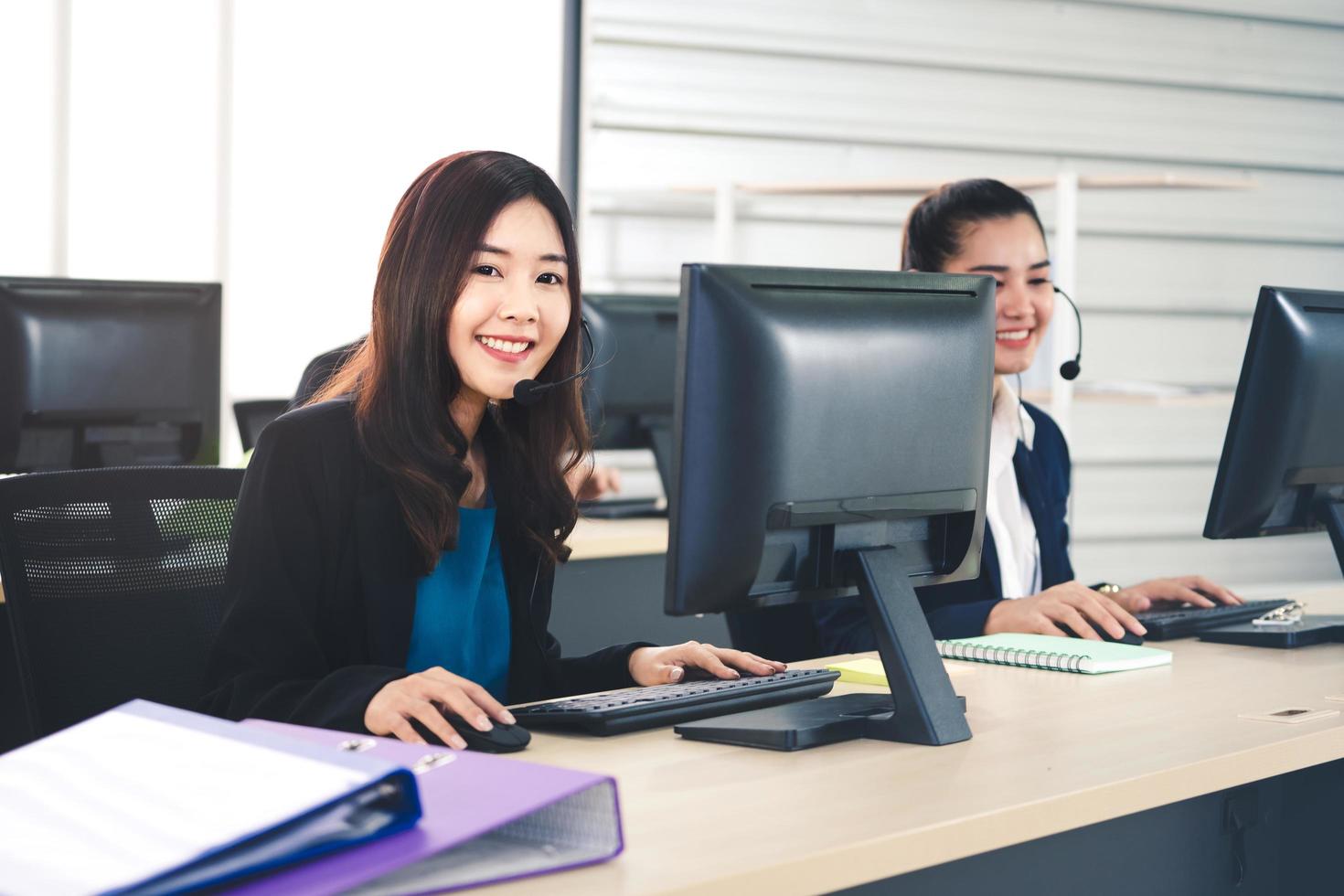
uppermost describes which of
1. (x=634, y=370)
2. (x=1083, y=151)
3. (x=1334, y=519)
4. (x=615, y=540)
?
(x=1083, y=151)

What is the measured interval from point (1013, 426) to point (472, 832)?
5.37 feet

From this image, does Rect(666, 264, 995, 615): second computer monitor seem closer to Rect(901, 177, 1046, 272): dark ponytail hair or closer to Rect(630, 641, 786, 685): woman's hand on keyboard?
Rect(630, 641, 786, 685): woman's hand on keyboard

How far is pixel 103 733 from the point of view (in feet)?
3.45

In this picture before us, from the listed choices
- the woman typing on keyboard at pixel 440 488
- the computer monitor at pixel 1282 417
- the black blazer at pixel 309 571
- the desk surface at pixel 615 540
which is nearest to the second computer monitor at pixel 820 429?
the woman typing on keyboard at pixel 440 488

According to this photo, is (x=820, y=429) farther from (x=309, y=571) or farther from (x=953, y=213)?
A: (x=953, y=213)

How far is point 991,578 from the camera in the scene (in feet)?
7.38

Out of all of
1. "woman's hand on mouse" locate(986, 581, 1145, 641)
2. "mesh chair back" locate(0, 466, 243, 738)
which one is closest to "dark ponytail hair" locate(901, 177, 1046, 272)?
"woman's hand on mouse" locate(986, 581, 1145, 641)

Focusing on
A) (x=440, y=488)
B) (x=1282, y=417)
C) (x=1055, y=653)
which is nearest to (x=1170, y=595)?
(x=1282, y=417)

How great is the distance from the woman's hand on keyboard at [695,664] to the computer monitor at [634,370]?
5.30 ft

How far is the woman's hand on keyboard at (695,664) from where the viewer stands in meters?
1.68

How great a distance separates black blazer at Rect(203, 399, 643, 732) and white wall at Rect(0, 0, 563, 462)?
2720 millimetres

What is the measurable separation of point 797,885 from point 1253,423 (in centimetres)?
121

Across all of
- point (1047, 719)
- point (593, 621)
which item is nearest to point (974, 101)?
point (593, 621)

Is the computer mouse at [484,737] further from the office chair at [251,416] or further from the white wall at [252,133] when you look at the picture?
the white wall at [252,133]
